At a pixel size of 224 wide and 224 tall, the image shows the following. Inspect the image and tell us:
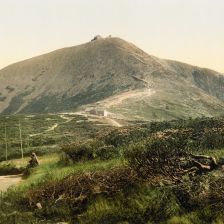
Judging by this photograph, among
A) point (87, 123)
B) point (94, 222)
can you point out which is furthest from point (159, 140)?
point (87, 123)

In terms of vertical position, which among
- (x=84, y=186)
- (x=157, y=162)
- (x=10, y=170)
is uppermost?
(x=157, y=162)

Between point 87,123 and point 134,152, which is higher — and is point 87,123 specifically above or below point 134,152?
below

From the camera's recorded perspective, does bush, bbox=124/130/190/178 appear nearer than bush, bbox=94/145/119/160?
Yes

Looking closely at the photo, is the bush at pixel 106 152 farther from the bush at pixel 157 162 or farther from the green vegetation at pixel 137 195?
the bush at pixel 157 162

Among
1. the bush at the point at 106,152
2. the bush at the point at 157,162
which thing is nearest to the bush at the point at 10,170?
the bush at the point at 106,152

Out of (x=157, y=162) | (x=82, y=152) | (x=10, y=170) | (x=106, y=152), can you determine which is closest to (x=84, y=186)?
(x=157, y=162)

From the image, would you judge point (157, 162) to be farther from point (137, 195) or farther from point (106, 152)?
point (106, 152)

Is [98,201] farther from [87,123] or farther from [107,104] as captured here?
[107,104]

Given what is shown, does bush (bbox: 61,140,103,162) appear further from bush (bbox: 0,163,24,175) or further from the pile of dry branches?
the pile of dry branches

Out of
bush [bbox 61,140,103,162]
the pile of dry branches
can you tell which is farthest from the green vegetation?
bush [bbox 61,140,103,162]

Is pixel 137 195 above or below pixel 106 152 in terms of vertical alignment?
above

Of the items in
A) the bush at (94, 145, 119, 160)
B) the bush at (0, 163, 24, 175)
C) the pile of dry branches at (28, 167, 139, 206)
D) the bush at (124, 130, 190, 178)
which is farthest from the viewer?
the bush at (0, 163, 24, 175)
